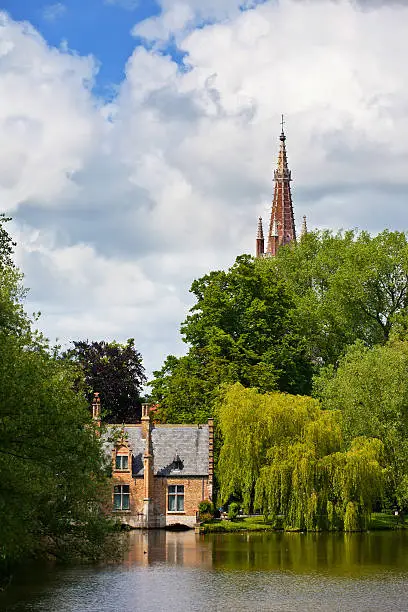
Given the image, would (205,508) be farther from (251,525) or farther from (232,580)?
(232,580)

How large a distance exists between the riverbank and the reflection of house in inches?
98.8

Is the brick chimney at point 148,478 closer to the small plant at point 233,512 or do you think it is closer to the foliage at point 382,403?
the small plant at point 233,512

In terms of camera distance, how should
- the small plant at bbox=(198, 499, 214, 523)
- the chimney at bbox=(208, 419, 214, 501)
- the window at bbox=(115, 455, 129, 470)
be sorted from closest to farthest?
the small plant at bbox=(198, 499, 214, 523)
the chimney at bbox=(208, 419, 214, 501)
the window at bbox=(115, 455, 129, 470)

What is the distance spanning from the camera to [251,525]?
48.8 metres


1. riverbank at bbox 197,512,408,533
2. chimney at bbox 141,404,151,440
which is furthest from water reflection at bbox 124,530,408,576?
chimney at bbox 141,404,151,440

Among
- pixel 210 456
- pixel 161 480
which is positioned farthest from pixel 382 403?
pixel 161 480

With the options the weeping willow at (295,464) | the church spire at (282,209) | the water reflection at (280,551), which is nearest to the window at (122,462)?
the weeping willow at (295,464)

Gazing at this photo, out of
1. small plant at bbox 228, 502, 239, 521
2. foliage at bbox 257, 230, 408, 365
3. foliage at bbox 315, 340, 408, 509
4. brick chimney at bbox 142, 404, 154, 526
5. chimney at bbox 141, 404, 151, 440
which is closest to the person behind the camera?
foliage at bbox 315, 340, 408, 509

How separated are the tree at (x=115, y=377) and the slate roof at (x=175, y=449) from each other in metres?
9.47

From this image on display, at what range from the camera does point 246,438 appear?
161 feet

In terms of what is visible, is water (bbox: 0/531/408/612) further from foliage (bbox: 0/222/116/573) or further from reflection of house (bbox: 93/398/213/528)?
reflection of house (bbox: 93/398/213/528)

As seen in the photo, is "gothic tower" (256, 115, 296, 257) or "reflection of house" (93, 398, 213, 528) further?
"gothic tower" (256, 115, 296, 257)

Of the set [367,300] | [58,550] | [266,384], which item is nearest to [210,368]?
[266,384]

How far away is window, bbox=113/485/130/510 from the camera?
53.2m
